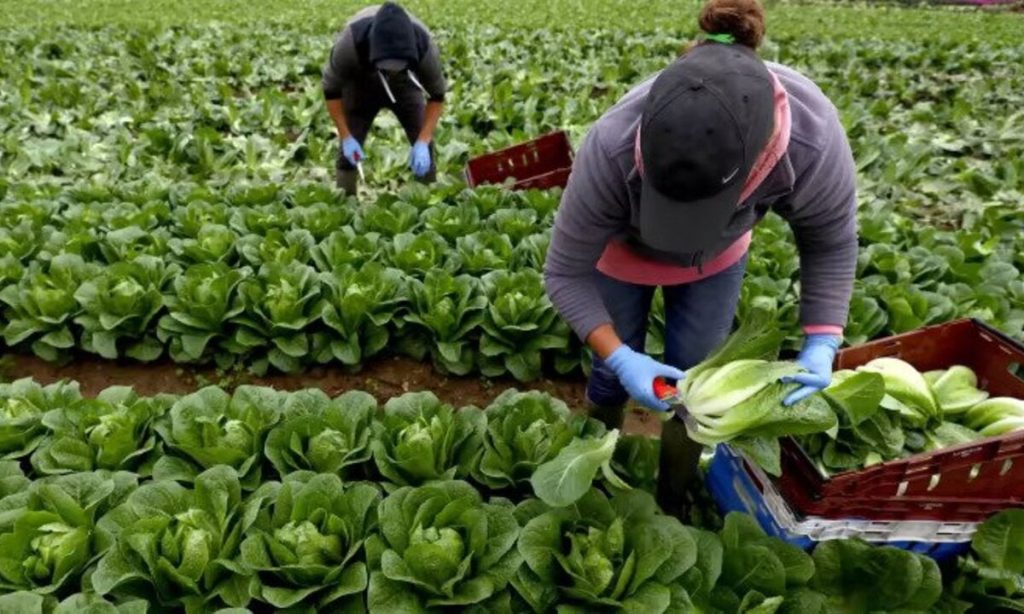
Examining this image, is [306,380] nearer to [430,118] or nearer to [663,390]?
[430,118]

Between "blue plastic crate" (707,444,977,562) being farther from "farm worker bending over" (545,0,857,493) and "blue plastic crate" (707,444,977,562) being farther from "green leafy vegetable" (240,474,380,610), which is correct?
"green leafy vegetable" (240,474,380,610)

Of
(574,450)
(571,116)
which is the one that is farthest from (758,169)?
(571,116)

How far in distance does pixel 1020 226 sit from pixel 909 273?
1.57m

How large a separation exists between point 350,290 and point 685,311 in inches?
75.2

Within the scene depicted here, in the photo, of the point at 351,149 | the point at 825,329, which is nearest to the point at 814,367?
the point at 825,329

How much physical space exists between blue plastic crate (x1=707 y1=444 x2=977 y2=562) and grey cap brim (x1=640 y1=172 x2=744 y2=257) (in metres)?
1.02

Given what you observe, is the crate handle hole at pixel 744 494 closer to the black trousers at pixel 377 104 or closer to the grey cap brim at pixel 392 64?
the grey cap brim at pixel 392 64

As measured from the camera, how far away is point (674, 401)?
7.21 ft

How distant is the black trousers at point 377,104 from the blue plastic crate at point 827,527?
3514 millimetres

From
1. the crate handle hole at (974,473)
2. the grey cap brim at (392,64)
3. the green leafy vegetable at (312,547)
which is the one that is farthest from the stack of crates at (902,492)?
the grey cap brim at (392,64)

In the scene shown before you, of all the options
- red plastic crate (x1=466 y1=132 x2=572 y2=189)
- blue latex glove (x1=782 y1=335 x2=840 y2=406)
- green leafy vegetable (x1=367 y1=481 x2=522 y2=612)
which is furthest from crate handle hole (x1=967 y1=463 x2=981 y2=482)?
red plastic crate (x1=466 y1=132 x2=572 y2=189)

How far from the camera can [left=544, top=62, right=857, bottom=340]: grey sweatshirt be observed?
1925 mm

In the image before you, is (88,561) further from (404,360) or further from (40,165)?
(40,165)

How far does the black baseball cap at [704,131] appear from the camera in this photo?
5.05 feet
